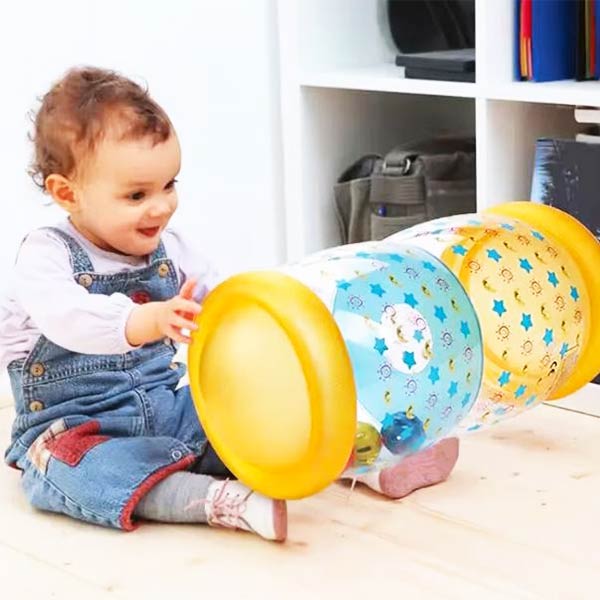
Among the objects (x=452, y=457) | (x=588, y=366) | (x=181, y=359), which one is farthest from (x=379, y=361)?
(x=181, y=359)

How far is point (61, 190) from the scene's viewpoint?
1.37 m

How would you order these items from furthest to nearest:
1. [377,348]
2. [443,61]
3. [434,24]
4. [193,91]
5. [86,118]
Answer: [434,24] < [193,91] < [443,61] < [86,118] < [377,348]

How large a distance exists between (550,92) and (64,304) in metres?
0.67

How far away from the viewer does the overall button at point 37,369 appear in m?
1.37

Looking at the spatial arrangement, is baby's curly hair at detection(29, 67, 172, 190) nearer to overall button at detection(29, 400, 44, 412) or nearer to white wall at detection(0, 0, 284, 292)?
overall button at detection(29, 400, 44, 412)

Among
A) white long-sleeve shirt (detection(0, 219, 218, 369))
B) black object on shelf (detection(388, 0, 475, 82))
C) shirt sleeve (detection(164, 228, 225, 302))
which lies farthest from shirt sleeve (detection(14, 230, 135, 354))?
black object on shelf (detection(388, 0, 475, 82))

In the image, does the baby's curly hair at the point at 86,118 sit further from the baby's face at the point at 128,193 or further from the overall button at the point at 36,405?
the overall button at the point at 36,405

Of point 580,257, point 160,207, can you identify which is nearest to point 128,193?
point 160,207

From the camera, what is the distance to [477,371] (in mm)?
1289

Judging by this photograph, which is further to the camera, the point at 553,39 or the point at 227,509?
the point at 553,39

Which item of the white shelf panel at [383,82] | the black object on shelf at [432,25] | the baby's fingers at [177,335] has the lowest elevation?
the baby's fingers at [177,335]

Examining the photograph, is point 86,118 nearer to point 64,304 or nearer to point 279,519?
point 64,304

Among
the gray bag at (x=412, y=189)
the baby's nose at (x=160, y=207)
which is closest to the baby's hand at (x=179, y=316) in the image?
the baby's nose at (x=160, y=207)

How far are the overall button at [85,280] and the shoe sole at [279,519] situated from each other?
0.98ft
